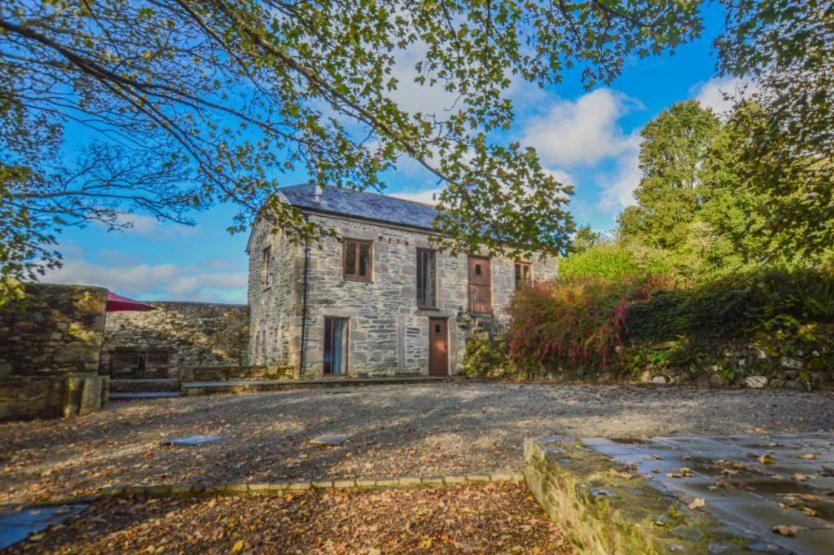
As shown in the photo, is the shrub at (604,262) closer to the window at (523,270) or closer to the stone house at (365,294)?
the window at (523,270)

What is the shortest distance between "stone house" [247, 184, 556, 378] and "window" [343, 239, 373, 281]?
33 millimetres

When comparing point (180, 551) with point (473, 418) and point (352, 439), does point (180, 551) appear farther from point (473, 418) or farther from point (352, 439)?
point (473, 418)

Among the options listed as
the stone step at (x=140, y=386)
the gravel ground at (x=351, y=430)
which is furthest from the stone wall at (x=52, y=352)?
the stone step at (x=140, y=386)

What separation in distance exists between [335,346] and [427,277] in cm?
421

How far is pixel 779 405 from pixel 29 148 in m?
9.51

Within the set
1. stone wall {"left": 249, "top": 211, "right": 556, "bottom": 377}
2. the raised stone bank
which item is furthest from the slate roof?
the raised stone bank

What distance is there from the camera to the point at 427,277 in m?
15.6

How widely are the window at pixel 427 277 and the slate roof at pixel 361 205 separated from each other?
1032 millimetres

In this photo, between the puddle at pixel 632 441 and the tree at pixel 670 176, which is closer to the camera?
the puddle at pixel 632 441

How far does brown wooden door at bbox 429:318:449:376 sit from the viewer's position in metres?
15.0

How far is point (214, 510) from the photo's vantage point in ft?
9.88

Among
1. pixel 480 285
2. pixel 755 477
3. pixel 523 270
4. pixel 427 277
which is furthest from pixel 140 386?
pixel 523 270

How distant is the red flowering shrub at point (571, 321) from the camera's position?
32.4ft

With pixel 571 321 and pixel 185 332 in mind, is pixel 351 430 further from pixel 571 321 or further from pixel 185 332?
pixel 185 332
